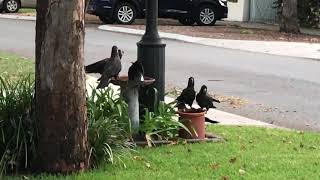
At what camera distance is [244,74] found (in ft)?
46.6

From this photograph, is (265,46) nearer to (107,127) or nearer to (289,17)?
(289,17)

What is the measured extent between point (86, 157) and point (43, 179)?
1.58ft

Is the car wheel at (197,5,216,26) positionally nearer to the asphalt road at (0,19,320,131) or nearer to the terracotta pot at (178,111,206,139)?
the asphalt road at (0,19,320,131)

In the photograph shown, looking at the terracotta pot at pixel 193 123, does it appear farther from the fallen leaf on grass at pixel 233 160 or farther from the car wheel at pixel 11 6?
the car wheel at pixel 11 6

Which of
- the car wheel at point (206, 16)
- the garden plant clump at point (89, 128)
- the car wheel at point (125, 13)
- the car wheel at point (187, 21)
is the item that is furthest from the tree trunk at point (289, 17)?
the garden plant clump at point (89, 128)

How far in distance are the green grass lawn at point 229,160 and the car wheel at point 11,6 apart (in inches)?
1043

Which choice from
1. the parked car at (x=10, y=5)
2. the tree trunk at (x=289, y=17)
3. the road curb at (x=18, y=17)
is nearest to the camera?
the tree trunk at (x=289, y=17)

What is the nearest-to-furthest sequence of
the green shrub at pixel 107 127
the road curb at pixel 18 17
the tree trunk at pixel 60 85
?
the tree trunk at pixel 60 85, the green shrub at pixel 107 127, the road curb at pixel 18 17

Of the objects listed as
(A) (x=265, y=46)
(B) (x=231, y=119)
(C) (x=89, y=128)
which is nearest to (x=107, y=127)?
(C) (x=89, y=128)

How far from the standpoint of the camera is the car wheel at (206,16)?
26.5 m

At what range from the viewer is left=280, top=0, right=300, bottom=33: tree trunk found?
24.2 metres

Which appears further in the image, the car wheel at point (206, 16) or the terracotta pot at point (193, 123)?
the car wheel at point (206, 16)

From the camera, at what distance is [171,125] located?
717 cm

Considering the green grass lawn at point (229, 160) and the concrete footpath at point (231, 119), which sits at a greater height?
the green grass lawn at point (229, 160)
